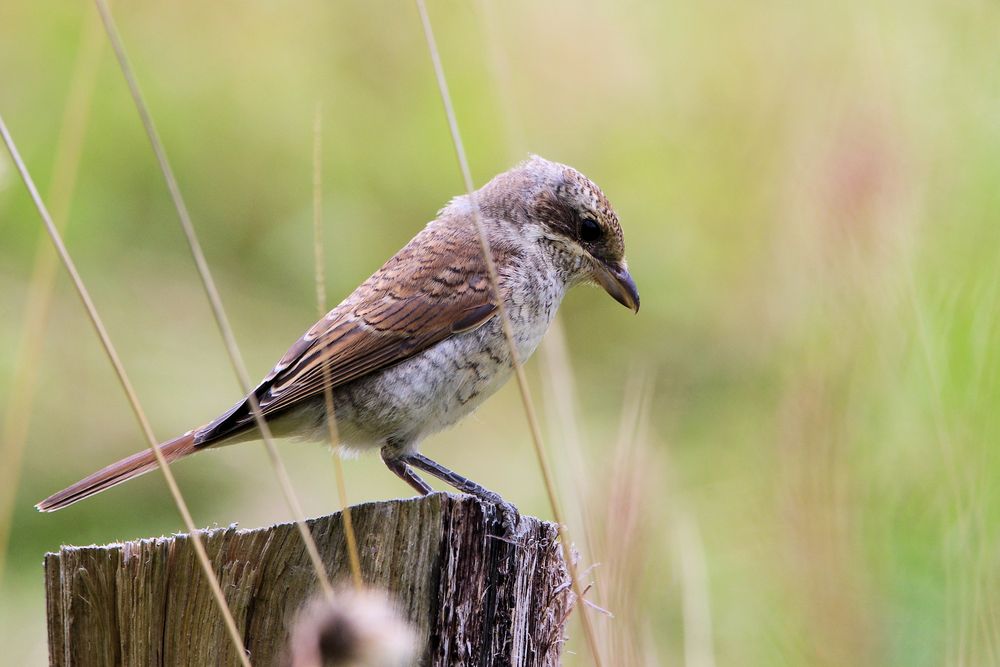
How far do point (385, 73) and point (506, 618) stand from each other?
4.57 meters

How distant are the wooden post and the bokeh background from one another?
0.24m

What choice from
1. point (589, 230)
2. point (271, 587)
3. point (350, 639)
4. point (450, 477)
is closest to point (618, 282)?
point (589, 230)

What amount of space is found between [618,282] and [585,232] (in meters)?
0.18

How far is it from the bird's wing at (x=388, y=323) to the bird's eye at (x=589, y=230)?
266 millimetres

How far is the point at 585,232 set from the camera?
3393 millimetres

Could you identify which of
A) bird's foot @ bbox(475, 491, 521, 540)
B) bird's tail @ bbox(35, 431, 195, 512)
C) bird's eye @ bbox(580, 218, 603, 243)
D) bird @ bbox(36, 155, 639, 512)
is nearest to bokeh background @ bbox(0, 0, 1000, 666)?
bird's foot @ bbox(475, 491, 521, 540)

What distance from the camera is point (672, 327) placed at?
17.4ft

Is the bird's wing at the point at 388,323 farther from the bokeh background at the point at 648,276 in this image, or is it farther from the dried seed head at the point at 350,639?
the dried seed head at the point at 350,639

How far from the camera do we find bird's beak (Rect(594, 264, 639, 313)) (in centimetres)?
338

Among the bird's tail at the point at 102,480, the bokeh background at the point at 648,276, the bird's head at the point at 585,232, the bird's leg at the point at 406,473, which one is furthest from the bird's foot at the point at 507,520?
the bird's head at the point at 585,232

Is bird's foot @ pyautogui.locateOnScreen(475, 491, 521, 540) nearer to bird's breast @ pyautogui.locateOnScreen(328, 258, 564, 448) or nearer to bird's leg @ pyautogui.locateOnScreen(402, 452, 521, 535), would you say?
bird's leg @ pyautogui.locateOnScreen(402, 452, 521, 535)

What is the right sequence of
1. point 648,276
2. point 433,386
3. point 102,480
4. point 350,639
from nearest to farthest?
point 350,639
point 102,480
point 433,386
point 648,276

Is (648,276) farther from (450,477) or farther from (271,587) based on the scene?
(271,587)

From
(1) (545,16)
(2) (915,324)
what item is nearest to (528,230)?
(2) (915,324)
